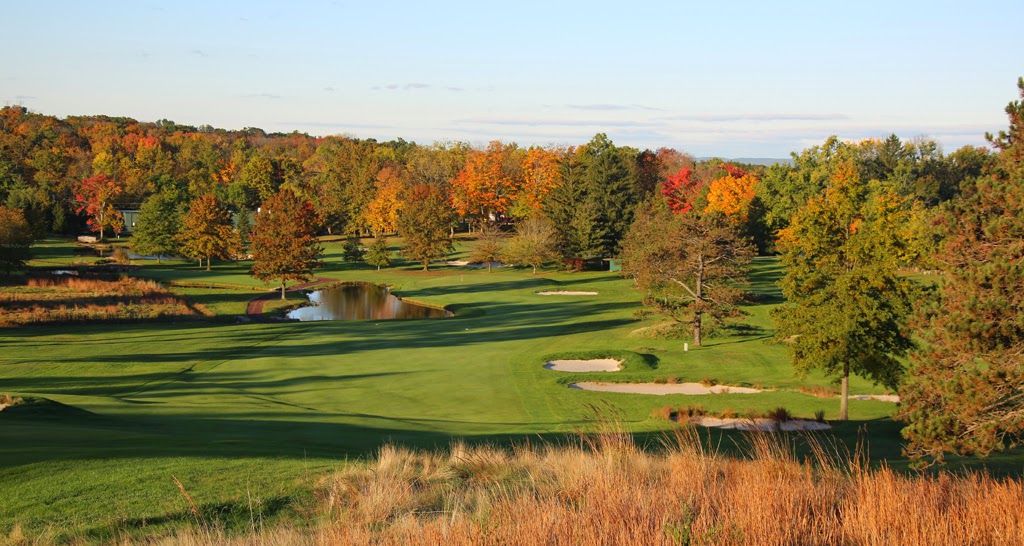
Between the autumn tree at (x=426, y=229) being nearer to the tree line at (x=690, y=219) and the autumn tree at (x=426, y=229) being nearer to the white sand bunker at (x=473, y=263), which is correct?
the tree line at (x=690, y=219)

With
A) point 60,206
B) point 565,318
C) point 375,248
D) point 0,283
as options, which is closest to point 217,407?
point 565,318

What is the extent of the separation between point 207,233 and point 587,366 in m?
55.2

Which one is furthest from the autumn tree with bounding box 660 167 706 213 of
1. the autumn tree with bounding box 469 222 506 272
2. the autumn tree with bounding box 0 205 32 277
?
the autumn tree with bounding box 0 205 32 277

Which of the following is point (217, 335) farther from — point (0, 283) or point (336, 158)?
point (336, 158)

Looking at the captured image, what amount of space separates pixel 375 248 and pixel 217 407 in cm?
5794

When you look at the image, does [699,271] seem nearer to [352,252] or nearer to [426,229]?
[426,229]

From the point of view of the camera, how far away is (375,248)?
79.3m

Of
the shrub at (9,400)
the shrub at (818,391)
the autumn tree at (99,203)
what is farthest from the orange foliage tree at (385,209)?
the shrub at (9,400)

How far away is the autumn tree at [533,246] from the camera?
246 feet

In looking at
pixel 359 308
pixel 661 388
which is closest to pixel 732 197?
pixel 359 308

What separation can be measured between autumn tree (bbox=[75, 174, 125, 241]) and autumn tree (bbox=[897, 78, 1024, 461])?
10083cm

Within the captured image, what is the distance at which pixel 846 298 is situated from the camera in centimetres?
2416

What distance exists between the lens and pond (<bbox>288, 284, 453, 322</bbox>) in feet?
175

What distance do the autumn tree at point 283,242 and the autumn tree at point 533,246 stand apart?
21637mm
